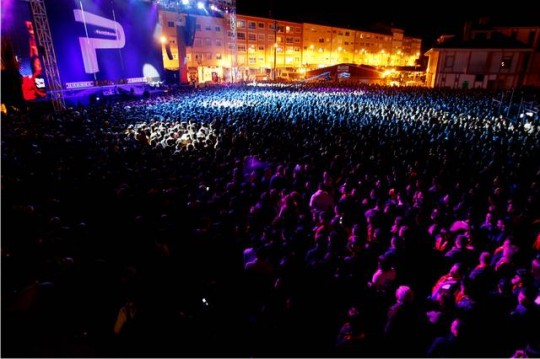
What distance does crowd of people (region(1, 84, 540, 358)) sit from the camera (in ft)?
10.2

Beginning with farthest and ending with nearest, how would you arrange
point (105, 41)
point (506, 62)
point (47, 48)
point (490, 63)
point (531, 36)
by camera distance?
point (531, 36)
point (490, 63)
point (506, 62)
point (105, 41)
point (47, 48)

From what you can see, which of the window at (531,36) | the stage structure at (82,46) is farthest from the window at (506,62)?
the stage structure at (82,46)

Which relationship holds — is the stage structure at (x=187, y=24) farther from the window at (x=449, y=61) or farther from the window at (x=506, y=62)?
the window at (x=506, y=62)

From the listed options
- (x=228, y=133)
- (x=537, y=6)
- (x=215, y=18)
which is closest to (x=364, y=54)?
(x=537, y=6)

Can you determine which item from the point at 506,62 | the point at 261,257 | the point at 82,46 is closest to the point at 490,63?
the point at 506,62

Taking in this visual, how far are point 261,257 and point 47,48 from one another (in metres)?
16.9

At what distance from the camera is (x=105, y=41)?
2117 cm

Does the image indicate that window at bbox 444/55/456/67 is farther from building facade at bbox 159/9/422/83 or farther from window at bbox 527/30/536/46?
building facade at bbox 159/9/422/83

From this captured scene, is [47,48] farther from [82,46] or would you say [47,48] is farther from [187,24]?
[187,24]

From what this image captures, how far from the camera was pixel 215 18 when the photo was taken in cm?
4466

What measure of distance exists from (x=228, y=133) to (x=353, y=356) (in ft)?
27.5

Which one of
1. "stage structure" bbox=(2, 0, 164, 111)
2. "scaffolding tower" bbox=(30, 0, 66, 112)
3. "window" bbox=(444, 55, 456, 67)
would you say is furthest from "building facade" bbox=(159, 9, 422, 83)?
"window" bbox=(444, 55, 456, 67)

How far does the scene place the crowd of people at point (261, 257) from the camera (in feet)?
10.2

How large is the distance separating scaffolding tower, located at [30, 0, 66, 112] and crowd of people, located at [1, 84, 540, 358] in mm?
8530
